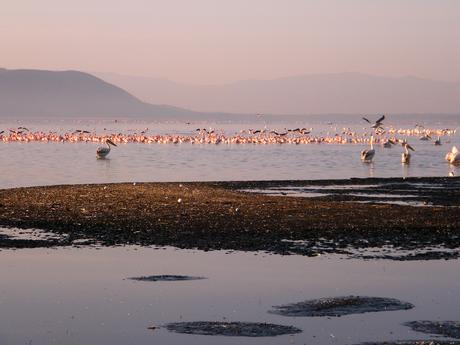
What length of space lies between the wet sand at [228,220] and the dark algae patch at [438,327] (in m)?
8.92

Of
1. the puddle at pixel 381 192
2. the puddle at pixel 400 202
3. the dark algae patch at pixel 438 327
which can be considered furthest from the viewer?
the puddle at pixel 381 192

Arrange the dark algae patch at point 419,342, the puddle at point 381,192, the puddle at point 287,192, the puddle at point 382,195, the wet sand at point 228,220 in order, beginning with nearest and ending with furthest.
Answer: the dark algae patch at point 419,342 → the wet sand at point 228,220 → the puddle at point 381,192 → the puddle at point 382,195 → the puddle at point 287,192

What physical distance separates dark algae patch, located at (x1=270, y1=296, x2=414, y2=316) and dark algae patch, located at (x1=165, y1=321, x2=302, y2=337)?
1.20m

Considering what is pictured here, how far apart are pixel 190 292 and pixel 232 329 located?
3.66 m

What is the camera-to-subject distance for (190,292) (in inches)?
770

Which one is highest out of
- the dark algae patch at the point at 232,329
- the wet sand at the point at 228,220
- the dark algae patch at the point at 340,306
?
the wet sand at the point at 228,220

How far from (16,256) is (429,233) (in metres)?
11.5

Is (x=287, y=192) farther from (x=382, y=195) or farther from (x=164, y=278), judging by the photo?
(x=164, y=278)

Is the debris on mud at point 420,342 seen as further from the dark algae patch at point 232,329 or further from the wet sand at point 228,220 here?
the wet sand at point 228,220

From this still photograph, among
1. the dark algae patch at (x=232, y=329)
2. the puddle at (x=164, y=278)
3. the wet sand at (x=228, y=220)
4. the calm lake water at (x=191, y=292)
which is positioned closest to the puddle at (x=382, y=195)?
the wet sand at (x=228, y=220)

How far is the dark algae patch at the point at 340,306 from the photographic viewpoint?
57.2 ft

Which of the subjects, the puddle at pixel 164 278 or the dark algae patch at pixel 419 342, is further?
the puddle at pixel 164 278

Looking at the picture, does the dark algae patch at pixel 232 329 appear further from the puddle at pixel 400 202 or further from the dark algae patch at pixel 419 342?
the puddle at pixel 400 202

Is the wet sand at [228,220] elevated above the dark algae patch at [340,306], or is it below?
above
